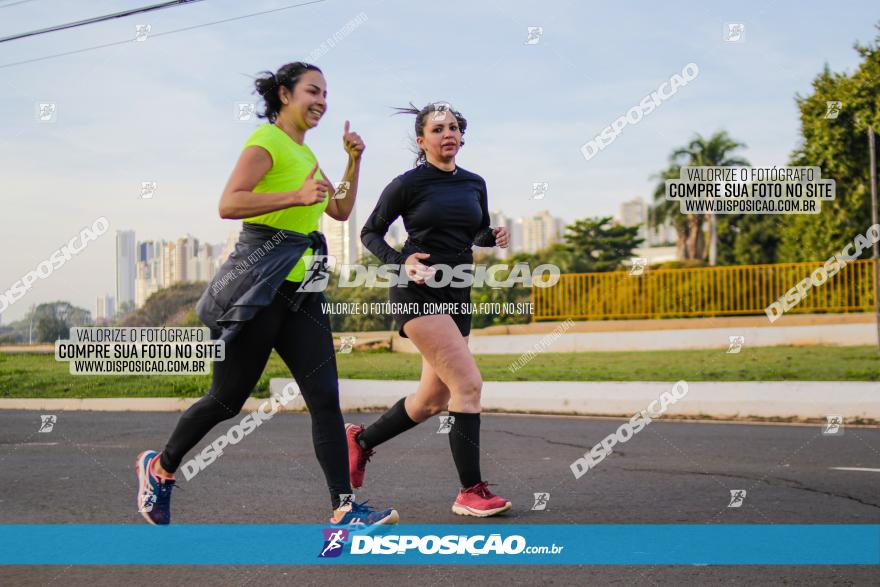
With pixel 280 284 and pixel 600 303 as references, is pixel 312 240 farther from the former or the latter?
pixel 600 303

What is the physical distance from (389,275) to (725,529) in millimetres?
2066

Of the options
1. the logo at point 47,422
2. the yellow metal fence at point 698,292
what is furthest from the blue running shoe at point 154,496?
the yellow metal fence at point 698,292

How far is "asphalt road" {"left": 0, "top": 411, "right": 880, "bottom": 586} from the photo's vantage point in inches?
144

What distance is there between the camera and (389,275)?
5008 mm

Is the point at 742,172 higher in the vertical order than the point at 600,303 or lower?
higher

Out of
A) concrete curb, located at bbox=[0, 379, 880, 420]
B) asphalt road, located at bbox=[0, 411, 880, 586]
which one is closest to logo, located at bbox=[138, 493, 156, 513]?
asphalt road, located at bbox=[0, 411, 880, 586]

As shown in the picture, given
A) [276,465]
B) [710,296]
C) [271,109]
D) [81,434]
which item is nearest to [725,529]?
[271,109]

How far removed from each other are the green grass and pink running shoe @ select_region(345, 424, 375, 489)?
8.02 m

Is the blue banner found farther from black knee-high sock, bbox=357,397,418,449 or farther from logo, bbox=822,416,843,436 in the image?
logo, bbox=822,416,843,436

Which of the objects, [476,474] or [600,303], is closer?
[476,474]

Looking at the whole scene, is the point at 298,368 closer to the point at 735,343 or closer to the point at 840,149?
the point at 735,343

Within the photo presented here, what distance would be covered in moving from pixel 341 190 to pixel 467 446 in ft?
4.72

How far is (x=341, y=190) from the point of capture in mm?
4500

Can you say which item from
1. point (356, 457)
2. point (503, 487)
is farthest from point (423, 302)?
point (503, 487)
